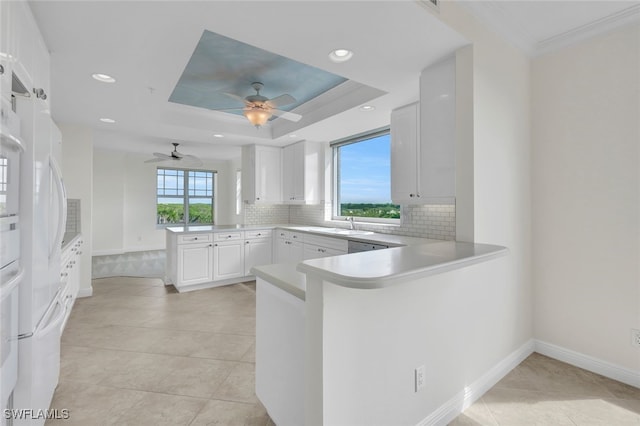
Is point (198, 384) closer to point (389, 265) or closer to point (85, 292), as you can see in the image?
point (389, 265)

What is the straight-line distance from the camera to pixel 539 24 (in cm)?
221

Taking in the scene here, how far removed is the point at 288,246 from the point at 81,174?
299 cm

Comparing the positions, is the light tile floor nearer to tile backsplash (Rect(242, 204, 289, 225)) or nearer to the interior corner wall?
the interior corner wall

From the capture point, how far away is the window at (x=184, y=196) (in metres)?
8.20

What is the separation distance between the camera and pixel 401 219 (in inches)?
145

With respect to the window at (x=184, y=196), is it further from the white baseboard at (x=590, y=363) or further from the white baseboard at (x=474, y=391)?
the white baseboard at (x=590, y=363)

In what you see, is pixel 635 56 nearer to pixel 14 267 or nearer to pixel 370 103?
pixel 370 103

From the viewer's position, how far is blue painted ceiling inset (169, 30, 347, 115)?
8.21ft

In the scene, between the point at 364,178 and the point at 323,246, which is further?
the point at 364,178

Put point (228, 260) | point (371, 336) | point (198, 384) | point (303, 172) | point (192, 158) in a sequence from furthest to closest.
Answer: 1. point (192, 158)
2. point (303, 172)
3. point (228, 260)
4. point (198, 384)
5. point (371, 336)

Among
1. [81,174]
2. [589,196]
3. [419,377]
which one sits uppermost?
[81,174]

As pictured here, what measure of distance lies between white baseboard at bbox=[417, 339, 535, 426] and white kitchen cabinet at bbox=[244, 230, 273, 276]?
3609mm

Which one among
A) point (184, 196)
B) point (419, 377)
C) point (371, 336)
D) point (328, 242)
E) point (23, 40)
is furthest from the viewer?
point (184, 196)

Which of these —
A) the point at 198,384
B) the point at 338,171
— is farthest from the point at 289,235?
the point at 198,384
